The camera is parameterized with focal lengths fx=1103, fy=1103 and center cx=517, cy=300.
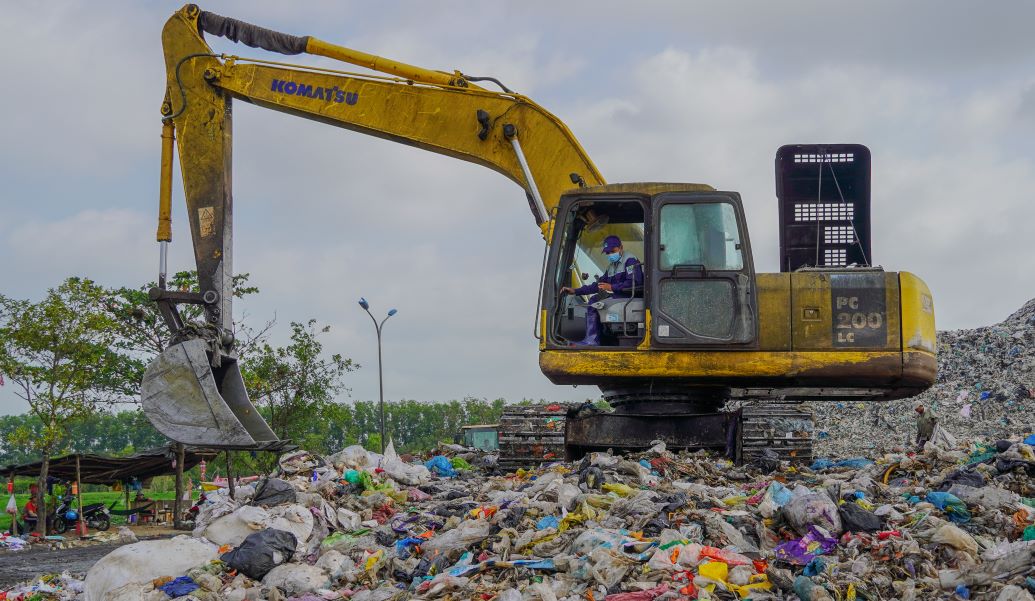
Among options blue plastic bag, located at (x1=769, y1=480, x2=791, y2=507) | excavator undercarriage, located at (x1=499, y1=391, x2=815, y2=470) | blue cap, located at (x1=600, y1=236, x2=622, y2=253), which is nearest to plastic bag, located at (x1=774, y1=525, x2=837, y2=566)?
blue plastic bag, located at (x1=769, y1=480, x2=791, y2=507)

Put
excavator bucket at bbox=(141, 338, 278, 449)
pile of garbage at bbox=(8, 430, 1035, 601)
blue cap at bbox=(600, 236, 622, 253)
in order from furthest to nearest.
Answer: blue cap at bbox=(600, 236, 622, 253) < excavator bucket at bbox=(141, 338, 278, 449) < pile of garbage at bbox=(8, 430, 1035, 601)

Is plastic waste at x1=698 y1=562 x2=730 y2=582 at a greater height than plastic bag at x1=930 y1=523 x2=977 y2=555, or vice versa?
plastic bag at x1=930 y1=523 x2=977 y2=555

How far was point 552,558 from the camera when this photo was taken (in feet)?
22.5

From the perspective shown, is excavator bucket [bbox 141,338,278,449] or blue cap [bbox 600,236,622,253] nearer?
excavator bucket [bbox 141,338,278,449]

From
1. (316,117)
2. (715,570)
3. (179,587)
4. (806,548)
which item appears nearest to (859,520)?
(806,548)

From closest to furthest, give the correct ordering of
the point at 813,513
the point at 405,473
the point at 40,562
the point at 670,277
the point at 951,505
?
1. the point at 813,513
2. the point at 951,505
3. the point at 670,277
4. the point at 405,473
5. the point at 40,562

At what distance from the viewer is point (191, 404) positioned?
28.9 ft

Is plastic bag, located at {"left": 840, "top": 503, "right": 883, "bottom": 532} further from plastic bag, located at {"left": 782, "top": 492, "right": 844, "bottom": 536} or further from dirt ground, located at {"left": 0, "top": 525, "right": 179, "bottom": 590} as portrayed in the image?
dirt ground, located at {"left": 0, "top": 525, "right": 179, "bottom": 590}

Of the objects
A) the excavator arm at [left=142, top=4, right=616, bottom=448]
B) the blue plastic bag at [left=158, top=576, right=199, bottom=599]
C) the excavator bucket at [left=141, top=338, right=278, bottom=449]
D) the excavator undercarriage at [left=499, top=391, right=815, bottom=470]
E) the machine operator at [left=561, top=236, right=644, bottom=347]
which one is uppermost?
the excavator arm at [left=142, top=4, right=616, bottom=448]

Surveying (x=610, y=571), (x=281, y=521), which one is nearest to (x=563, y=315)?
(x=281, y=521)

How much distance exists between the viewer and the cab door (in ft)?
30.9

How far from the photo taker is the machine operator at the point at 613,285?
31.5 feet

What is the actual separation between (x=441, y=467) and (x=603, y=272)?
10.0ft

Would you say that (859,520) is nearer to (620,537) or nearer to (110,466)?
(620,537)
